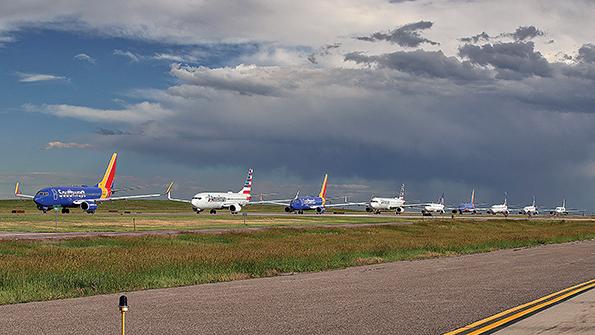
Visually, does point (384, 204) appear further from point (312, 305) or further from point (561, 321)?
point (561, 321)

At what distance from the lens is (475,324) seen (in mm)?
13758

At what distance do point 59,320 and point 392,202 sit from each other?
14113 cm

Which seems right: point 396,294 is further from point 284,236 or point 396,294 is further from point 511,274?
point 284,236

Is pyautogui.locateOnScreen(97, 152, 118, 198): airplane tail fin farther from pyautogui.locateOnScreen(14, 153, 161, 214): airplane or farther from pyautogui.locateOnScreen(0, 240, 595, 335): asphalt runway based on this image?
pyautogui.locateOnScreen(0, 240, 595, 335): asphalt runway

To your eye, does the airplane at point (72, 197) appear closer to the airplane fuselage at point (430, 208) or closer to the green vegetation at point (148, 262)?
the green vegetation at point (148, 262)

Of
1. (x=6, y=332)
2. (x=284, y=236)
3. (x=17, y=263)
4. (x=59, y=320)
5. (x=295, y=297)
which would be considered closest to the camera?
(x=6, y=332)

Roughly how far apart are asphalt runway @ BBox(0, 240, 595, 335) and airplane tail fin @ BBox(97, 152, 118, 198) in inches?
3268

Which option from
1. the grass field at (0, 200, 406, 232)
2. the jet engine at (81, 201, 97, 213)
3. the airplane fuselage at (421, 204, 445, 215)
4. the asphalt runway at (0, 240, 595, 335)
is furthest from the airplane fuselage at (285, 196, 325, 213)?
the asphalt runway at (0, 240, 595, 335)

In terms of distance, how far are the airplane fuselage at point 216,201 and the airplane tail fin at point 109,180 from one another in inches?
490

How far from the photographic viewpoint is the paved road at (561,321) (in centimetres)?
1286

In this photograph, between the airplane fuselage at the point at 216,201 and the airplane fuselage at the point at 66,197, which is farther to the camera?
the airplane fuselage at the point at 216,201

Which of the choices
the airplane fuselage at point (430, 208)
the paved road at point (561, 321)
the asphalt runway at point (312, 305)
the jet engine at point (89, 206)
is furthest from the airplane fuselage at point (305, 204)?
the paved road at point (561, 321)

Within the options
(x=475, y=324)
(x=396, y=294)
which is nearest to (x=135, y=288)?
(x=396, y=294)

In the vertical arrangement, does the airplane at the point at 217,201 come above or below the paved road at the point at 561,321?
above
